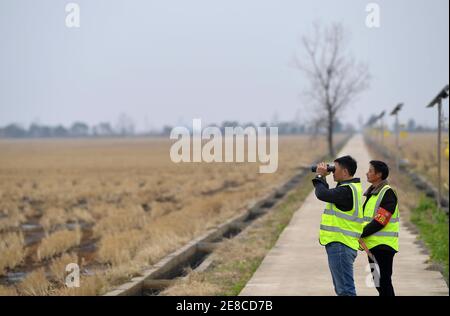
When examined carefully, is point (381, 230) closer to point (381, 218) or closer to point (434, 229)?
point (381, 218)

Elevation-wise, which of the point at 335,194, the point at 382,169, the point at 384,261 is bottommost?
the point at 384,261

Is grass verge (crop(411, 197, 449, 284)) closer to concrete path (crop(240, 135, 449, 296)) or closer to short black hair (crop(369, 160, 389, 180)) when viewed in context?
concrete path (crop(240, 135, 449, 296))

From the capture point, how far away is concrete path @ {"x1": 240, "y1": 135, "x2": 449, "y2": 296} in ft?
35.1

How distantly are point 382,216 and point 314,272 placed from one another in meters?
6.06

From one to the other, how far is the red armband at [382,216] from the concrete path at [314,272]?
239 cm

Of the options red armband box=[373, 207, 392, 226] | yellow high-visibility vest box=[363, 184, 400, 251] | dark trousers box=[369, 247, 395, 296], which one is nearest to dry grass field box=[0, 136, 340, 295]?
dark trousers box=[369, 247, 395, 296]

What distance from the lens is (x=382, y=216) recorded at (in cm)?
614

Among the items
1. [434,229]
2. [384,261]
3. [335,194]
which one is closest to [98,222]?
[434,229]

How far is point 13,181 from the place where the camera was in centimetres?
4331

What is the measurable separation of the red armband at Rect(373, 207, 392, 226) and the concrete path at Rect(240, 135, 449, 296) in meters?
2.39

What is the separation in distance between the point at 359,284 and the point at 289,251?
329 cm
